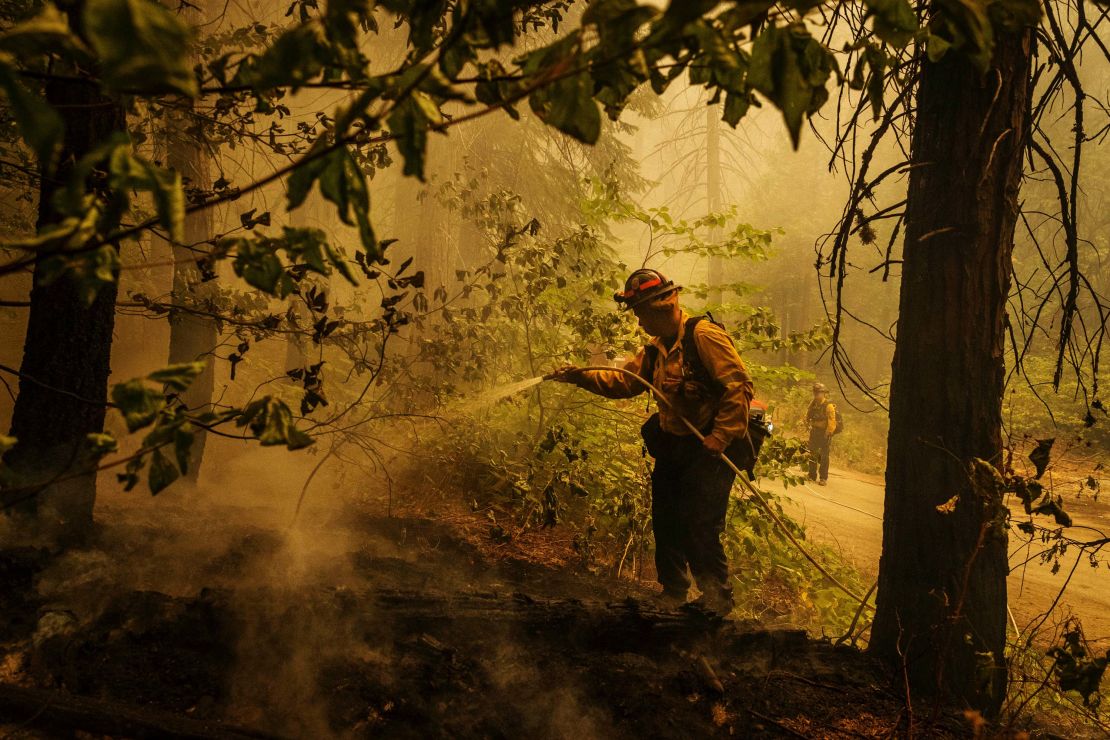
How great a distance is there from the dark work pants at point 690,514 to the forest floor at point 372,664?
1.11 metres

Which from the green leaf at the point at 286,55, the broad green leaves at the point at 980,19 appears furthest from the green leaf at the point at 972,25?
the green leaf at the point at 286,55

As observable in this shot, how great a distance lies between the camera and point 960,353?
9.28ft

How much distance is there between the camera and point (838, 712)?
2.71 meters

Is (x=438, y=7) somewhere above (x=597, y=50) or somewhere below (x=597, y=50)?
above

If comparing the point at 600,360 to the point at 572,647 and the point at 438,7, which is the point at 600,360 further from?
the point at 438,7

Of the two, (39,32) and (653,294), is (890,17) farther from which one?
(653,294)

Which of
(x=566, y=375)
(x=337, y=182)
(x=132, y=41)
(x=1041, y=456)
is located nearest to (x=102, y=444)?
(x=337, y=182)

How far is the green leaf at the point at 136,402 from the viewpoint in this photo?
1136 mm

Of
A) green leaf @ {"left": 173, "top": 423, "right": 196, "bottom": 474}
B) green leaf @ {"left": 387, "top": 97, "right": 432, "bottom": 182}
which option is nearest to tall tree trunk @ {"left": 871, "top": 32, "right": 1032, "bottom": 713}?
green leaf @ {"left": 387, "top": 97, "right": 432, "bottom": 182}

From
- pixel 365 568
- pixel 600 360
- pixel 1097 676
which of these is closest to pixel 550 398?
pixel 600 360

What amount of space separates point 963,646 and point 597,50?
3.40m

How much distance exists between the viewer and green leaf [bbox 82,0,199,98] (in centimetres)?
66

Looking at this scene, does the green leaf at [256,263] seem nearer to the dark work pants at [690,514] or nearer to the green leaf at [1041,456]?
the green leaf at [1041,456]

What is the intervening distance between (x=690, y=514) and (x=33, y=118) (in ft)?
14.2
